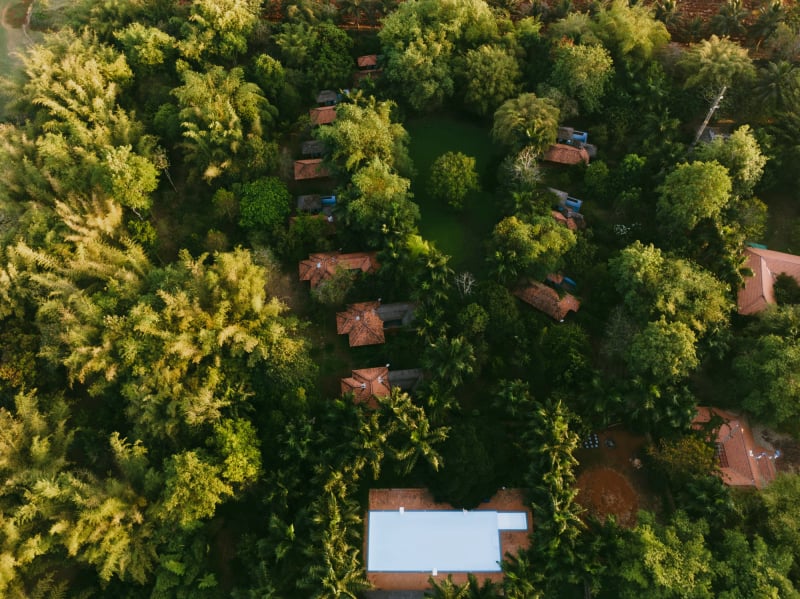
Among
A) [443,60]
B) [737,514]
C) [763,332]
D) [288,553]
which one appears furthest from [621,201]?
[288,553]

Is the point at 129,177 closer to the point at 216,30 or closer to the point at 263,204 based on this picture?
the point at 263,204

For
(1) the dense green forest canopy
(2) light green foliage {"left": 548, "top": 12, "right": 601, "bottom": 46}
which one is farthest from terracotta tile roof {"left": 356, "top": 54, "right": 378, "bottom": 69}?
(2) light green foliage {"left": 548, "top": 12, "right": 601, "bottom": 46}

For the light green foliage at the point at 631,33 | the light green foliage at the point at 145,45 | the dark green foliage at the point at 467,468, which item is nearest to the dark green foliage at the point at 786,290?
the light green foliage at the point at 631,33

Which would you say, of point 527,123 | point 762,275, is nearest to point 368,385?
point 527,123

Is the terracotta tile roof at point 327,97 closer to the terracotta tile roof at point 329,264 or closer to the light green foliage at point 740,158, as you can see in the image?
the terracotta tile roof at point 329,264

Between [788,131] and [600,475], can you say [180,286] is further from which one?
[788,131]

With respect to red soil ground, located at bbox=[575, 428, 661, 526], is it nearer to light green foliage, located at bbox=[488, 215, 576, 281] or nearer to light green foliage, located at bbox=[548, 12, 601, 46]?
light green foliage, located at bbox=[488, 215, 576, 281]
